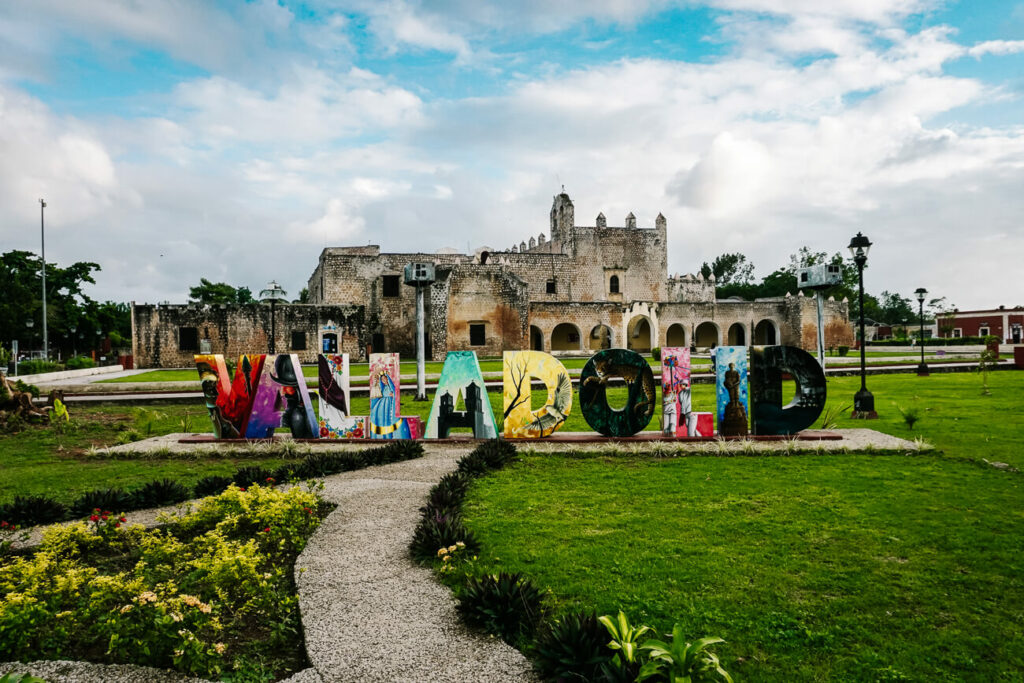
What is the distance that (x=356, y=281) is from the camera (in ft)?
125

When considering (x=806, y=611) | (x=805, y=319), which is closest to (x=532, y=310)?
(x=805, y=319)

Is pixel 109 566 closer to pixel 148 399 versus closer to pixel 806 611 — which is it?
pixel 806 611

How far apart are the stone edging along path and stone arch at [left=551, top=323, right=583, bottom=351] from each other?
3455 centimetres

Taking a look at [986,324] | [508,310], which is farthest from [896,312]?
[508,310]

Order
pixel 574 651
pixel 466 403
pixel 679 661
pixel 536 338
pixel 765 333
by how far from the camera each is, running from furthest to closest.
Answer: pixel 765 333, pixel 536 338, pixel 466 403, pixel 574 651, pixel 679 661

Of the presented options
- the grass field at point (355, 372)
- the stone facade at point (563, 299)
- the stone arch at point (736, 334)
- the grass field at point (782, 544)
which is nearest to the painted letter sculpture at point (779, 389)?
the grass field at point (782, 544)

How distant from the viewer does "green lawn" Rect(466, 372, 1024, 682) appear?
10.7ft

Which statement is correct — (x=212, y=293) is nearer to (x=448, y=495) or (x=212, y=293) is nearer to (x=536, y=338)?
(x=536, y=338)

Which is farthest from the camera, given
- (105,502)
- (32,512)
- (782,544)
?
(105,502)

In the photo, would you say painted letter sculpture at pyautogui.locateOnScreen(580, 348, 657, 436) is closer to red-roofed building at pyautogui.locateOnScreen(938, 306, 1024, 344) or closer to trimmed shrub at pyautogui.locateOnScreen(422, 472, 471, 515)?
trimmed shrub at pyautogui.locateOnScreen(422, 472, 471, 515)

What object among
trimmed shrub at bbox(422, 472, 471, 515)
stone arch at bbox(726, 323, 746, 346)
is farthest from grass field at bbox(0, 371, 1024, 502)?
stone arch at bbox(726, 323, 746, 346)

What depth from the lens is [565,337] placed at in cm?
4038

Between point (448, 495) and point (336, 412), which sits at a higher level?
point (336, 412)

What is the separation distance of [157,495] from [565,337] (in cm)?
3495
